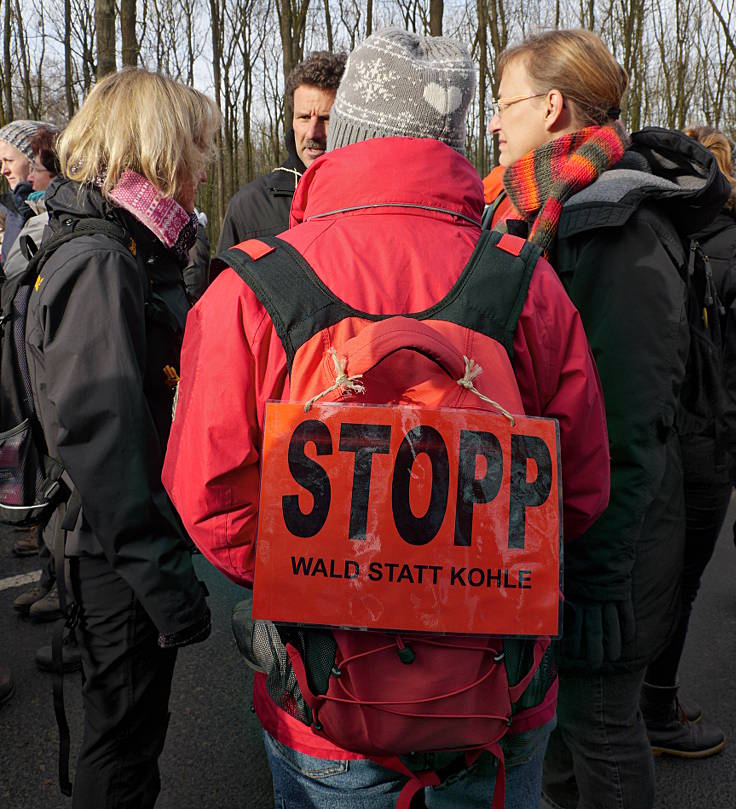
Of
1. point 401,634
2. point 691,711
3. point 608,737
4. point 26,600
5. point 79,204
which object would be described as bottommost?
point 26,600

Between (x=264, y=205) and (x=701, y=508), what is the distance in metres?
2.41

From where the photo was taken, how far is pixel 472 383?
3.68 feet

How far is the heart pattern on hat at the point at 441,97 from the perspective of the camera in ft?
4.55

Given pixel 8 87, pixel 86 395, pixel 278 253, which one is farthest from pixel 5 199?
pixel 8 87

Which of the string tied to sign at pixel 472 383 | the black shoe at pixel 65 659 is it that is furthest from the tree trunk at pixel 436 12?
the string tied to sign at pixel 472 383

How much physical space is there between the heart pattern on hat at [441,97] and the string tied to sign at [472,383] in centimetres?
54

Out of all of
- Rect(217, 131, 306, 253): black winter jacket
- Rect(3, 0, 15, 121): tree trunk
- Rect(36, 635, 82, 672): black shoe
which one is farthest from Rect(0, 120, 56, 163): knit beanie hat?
Rect(3, 0, 15, 121): tree trunk

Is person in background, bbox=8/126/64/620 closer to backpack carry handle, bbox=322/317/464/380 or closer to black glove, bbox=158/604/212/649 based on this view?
black glove, bbox=158/604/212/649

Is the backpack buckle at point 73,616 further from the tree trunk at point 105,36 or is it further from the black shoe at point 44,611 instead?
the tree trunk at point 105,36

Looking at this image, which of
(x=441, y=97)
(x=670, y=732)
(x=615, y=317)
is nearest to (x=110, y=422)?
(x=441, y=97)

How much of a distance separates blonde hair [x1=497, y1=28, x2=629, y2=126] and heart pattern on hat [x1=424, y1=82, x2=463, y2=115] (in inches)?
26.2

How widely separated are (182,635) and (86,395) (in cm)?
59

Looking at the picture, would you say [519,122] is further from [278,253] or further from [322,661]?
[322,661]

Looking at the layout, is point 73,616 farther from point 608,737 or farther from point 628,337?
point 628,337
